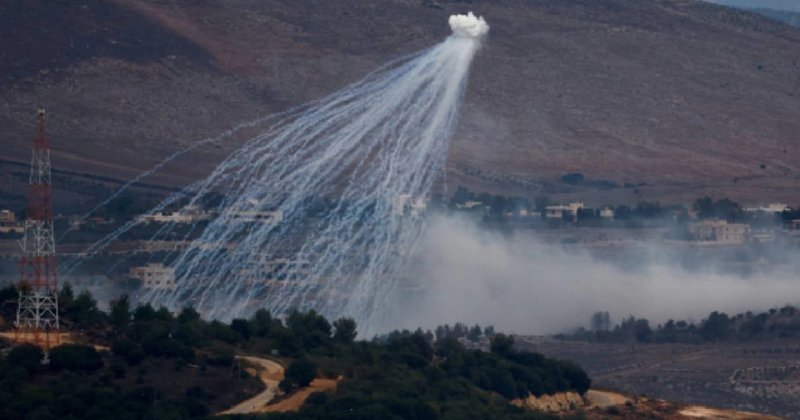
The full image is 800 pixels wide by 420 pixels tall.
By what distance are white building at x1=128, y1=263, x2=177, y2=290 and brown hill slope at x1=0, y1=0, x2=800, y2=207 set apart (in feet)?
75.1

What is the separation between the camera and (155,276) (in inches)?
3120

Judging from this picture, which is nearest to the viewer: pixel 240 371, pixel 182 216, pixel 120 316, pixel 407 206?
pixel 240 371

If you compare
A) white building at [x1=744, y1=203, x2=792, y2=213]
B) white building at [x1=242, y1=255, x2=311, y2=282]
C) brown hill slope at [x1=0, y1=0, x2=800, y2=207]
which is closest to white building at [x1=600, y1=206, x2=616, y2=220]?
white building at [x1=744, y1=203, x2=792, y2=213]

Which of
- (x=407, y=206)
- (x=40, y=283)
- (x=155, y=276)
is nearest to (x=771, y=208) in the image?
(x=407, y=206)

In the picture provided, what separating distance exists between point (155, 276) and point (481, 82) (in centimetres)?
5455

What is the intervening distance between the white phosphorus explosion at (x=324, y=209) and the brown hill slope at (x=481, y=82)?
5.10m

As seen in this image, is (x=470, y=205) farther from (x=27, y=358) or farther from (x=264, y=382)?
(x=27, y=358)

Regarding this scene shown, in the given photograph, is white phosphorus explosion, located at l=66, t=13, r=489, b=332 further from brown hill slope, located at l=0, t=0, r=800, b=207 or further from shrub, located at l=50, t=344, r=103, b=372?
shrub, located at l=50, t=344, r=103, b=372

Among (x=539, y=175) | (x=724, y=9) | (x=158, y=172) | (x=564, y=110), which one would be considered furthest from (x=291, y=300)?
(x=724, y=9)

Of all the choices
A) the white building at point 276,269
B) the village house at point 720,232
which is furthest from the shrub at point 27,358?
the village house at point 720,232

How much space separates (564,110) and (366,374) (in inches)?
2963

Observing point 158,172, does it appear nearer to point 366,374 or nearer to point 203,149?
point 203,149

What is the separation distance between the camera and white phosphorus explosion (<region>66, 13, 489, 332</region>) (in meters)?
77.9

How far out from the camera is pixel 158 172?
10550cm
